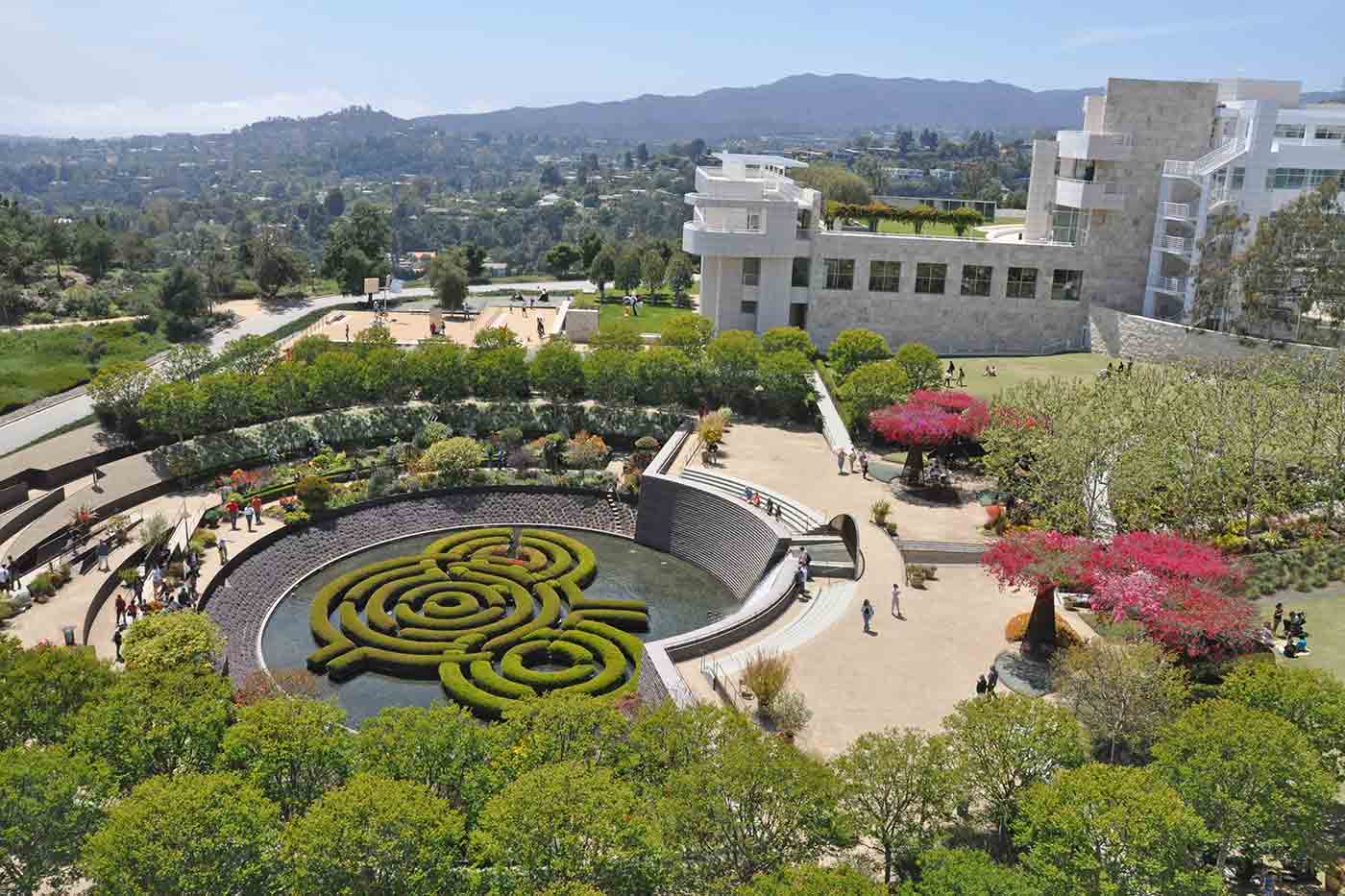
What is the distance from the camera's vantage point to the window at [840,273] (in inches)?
2891

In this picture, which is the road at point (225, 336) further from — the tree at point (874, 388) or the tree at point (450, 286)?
the tree at point (874, 388)

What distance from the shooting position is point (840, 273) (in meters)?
73.7

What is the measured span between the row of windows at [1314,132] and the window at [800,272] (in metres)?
29.8

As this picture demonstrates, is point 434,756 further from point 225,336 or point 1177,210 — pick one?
point 225,336

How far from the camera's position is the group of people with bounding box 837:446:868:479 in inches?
2079

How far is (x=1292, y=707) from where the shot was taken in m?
25.2

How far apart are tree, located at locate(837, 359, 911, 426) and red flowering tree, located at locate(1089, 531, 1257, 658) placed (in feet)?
74.7

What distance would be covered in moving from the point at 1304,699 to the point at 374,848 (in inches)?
828

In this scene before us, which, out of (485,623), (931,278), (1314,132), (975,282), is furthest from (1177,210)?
(485,623)

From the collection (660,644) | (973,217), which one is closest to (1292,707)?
(660,644)

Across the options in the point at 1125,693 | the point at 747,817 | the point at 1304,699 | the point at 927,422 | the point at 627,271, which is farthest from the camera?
the point at 627,271

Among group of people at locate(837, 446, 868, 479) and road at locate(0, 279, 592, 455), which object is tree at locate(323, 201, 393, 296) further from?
group of people at locate(837, 446, 868, 479)

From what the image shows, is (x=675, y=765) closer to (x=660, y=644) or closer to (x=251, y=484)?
(x=660, y=644)

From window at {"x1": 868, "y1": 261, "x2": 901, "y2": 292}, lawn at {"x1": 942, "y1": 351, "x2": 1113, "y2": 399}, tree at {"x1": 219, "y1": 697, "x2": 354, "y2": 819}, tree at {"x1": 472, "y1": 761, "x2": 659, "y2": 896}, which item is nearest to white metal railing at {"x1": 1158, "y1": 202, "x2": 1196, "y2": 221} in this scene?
lawn at {"x1": 942, "y1": 351, "x2": 1113, "y2": 399}
